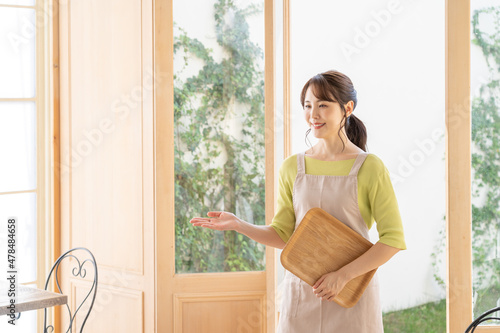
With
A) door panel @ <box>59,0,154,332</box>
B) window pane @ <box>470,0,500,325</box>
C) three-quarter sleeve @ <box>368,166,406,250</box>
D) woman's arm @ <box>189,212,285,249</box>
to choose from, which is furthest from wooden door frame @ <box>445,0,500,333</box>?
door panel @ <box>59,0,154,332</box>

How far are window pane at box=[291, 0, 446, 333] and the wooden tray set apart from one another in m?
0.99

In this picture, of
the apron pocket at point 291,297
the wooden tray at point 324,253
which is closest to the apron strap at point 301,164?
the wooden tray at point 324,253

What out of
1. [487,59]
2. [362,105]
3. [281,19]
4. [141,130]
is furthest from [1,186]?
[487,59]

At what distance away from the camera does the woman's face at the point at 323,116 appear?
1.81 metres

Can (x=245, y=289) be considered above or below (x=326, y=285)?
below

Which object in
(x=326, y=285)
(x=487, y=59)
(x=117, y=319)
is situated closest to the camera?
(x=326, y=285)

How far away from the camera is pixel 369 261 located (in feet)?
5.53

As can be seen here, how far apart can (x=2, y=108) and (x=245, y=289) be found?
1.68 meters

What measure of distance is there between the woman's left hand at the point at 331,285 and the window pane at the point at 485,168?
41.9 inches

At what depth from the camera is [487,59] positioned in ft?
8.08

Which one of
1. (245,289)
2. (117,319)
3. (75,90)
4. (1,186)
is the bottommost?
(117,319)

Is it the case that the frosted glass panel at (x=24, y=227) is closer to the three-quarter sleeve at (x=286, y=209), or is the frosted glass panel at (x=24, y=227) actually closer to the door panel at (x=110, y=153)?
the door panel at (x=110, y=153)

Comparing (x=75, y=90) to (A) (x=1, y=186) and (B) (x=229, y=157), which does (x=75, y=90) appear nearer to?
(A) (x=1, y=186)

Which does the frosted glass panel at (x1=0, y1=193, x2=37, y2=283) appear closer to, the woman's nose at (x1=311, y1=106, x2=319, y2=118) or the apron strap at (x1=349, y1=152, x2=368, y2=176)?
the woman's nose at (x1=311, y1=106, x2=319, y2=118)
